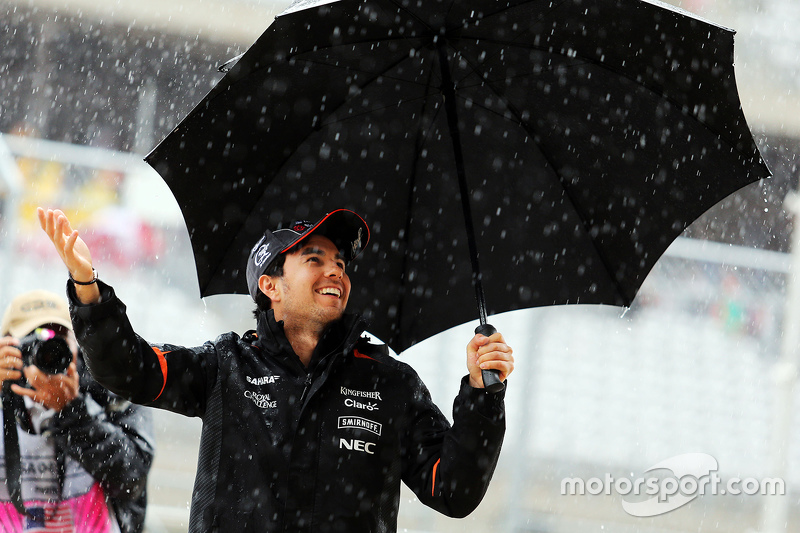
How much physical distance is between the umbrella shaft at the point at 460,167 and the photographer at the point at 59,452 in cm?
130

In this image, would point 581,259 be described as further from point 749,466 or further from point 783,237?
point 783,237

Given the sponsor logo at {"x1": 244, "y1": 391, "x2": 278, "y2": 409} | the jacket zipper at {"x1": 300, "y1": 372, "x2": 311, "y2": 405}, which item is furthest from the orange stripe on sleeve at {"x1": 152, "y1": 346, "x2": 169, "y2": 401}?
the jacket zipper at {"x1": 300, "y1": 372, "x2": 311, "y2": 405}

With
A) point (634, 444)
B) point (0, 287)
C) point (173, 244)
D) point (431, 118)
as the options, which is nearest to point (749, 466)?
point (634, 444)

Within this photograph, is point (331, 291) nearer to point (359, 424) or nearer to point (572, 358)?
point (359, 424)

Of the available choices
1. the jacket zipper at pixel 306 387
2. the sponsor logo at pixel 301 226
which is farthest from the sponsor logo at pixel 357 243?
the jacket zipper at pixel 306 387

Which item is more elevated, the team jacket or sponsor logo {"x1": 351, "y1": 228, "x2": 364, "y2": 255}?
sponsor logo {"x1": 351, "y1": 228, "x2": 364, "y2": 255}

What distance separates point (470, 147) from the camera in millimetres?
2145

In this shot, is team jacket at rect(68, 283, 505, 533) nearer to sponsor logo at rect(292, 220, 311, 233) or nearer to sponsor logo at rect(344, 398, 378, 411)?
sponsor logo at rect(344, 398, 378, 411)

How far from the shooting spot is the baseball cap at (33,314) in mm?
2758

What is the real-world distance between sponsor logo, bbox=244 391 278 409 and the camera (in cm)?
99

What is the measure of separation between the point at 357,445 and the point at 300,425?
0.46ft

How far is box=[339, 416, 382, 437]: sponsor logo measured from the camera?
6.33ft
